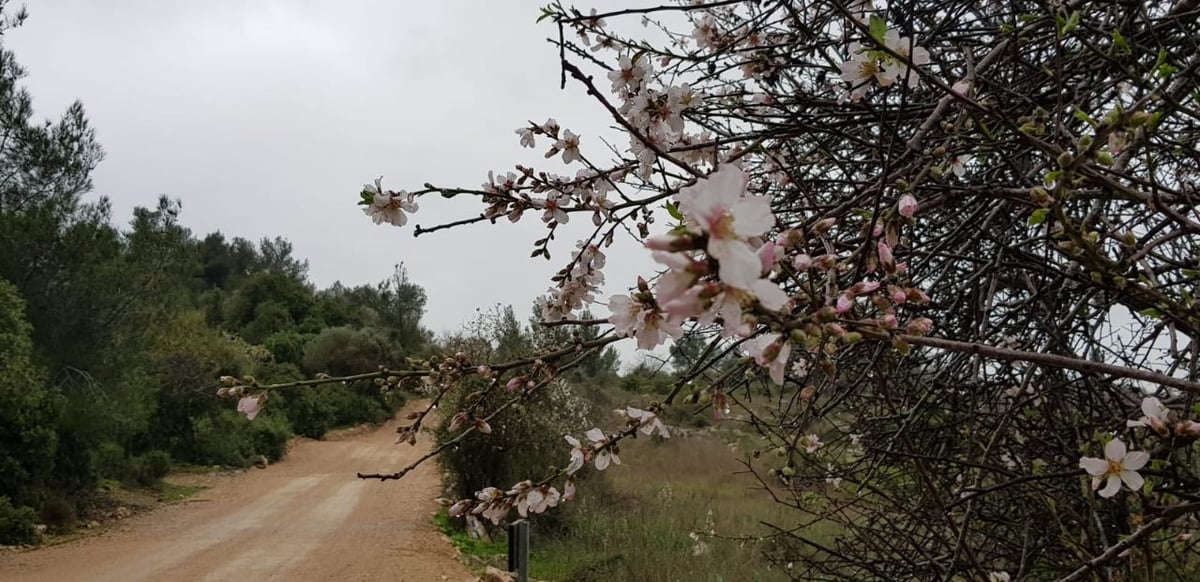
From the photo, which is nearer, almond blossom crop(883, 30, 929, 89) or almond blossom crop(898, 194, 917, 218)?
almond blossom crop(898, 194, 917, 218)

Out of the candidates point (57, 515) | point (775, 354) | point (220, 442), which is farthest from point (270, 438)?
point (775, 354)

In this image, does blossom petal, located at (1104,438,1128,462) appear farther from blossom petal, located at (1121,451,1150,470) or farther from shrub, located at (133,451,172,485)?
shrub, located at (133,451,172,485)

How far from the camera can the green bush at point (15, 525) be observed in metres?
8.06

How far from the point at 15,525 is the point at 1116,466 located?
1023 cm

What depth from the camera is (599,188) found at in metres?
2.01

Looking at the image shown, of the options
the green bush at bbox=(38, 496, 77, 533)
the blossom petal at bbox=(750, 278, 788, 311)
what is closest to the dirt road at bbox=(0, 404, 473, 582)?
the green bush at bbox=(38, 496, 77, 533)

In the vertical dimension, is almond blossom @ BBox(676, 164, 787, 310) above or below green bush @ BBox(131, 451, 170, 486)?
below

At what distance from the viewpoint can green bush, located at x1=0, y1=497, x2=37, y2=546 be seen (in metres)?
8.06

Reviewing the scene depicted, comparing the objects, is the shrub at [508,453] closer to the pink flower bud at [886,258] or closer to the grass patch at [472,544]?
the grass patch at [472,544]

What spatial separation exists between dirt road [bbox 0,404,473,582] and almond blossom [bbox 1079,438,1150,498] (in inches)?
249

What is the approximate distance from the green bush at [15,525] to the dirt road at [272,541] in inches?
15.6

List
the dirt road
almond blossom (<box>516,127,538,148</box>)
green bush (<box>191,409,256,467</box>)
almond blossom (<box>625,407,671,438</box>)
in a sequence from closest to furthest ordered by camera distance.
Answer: almond blossom (<box>625,407,671,438</box>), almond blossom (<box>516,127,538,148</box>), the dirt road, green bush (<box>191,409,256,467</box>)

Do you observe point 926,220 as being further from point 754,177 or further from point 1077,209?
point 1077,209

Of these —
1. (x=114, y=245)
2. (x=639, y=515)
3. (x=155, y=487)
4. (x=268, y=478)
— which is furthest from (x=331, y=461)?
(x=639, y=515)
